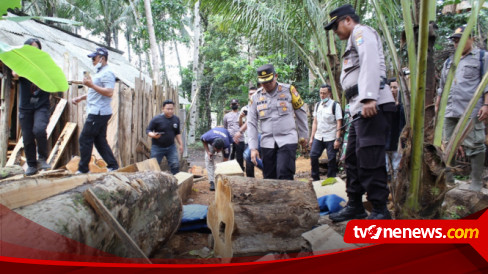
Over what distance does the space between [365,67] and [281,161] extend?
132 centimetres

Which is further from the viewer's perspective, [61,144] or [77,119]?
[77,119]

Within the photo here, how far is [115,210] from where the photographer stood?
1.73 m

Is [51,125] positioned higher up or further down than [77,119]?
further down

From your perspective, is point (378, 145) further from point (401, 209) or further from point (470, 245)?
point (470, 245)

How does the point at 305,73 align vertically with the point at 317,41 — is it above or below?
above

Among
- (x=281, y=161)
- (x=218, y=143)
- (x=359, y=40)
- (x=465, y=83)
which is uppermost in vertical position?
(x=359, y=40)

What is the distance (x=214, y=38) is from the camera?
17.3 m

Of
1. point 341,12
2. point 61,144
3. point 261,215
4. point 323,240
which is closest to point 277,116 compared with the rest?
point 341,12

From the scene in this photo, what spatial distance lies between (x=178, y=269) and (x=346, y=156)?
182 cm

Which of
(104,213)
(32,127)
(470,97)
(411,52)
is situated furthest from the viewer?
(32,127)

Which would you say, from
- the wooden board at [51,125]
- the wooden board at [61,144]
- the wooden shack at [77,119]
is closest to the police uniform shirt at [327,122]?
the wooden shack at [77,119]

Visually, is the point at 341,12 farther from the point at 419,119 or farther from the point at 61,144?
the point at 61,144

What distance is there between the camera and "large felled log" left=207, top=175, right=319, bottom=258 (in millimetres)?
2020

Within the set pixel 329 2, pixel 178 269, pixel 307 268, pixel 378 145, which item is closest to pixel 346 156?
pixel 378 145
